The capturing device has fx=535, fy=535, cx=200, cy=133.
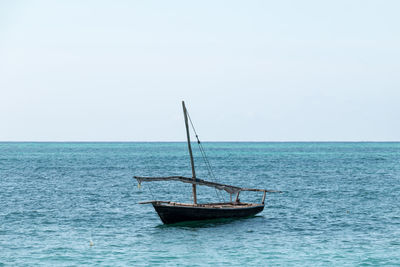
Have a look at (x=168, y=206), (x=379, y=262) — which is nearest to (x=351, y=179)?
(x=168, y=206)

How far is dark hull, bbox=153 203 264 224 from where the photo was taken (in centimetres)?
4003

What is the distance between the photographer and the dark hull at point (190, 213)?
131ft

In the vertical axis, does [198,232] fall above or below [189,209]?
below

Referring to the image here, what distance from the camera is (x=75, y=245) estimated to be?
109 ft

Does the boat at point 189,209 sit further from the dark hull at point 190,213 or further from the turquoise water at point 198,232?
the turquoise water at point 198,232

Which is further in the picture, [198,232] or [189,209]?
[189,209]

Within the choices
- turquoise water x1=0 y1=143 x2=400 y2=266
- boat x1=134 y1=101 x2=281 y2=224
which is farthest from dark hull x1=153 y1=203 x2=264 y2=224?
turquoise water x1=0 y1=143 x2=400 y2=266

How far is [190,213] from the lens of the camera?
134ft

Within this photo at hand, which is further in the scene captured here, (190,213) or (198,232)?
(190,213)

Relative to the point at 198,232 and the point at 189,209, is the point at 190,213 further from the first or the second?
the point at 198,232

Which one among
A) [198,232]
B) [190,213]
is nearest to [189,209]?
[190,213]

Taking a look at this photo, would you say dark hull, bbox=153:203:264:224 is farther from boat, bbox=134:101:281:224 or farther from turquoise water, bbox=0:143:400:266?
turquoise water, bbox=0:143:400:266

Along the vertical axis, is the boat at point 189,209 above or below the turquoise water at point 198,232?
above

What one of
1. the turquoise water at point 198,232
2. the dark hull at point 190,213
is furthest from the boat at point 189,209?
the turquoise water at point 198,232
